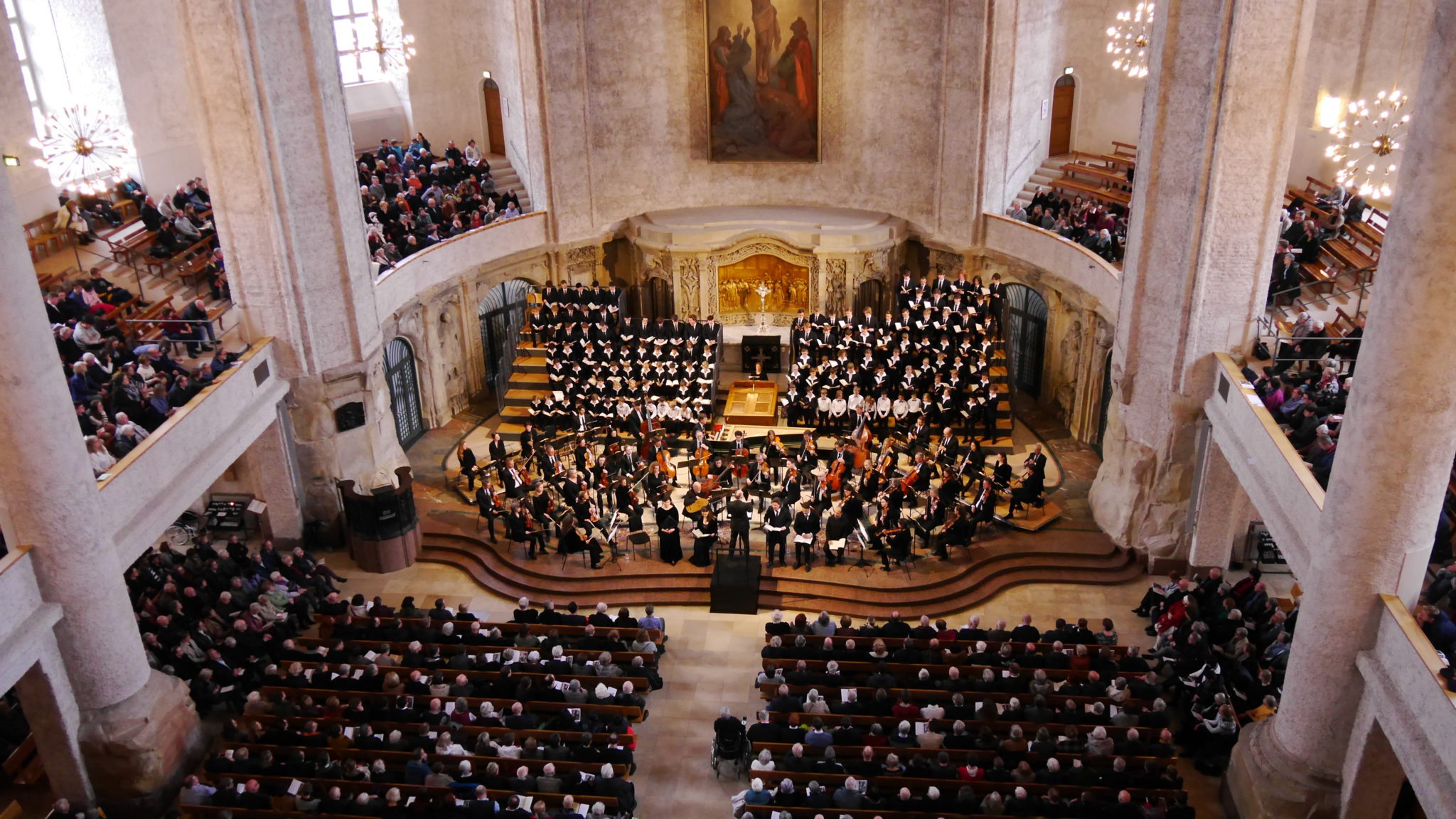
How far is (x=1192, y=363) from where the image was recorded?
1822cm

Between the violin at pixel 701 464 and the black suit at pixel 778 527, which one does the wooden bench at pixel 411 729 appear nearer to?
the black suit at pixel 778 527

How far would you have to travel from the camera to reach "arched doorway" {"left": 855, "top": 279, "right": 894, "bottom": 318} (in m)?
28.8

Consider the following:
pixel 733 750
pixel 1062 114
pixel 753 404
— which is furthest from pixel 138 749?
pixel 1062 114

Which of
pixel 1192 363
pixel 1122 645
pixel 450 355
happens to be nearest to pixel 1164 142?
pixel 1192 363

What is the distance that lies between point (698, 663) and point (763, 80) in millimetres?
16564

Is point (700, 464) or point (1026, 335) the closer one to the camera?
point (700, 464)

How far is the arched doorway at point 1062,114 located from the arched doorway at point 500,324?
1407 cm

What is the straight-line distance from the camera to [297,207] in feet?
63.4

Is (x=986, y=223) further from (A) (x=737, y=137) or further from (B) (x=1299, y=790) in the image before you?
(B) (x=1299, y=790)

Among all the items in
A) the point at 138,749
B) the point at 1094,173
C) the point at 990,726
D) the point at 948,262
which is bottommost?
the point at 990,726

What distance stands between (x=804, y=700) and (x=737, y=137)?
17.7m

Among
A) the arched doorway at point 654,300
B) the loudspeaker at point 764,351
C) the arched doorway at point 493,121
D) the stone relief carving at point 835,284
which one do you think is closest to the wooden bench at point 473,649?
the loudspeaker at point 764,351

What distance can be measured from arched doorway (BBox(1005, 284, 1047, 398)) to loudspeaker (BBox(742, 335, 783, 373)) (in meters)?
5.56

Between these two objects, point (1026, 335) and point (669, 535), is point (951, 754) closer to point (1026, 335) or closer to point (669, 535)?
point (669, 535)
